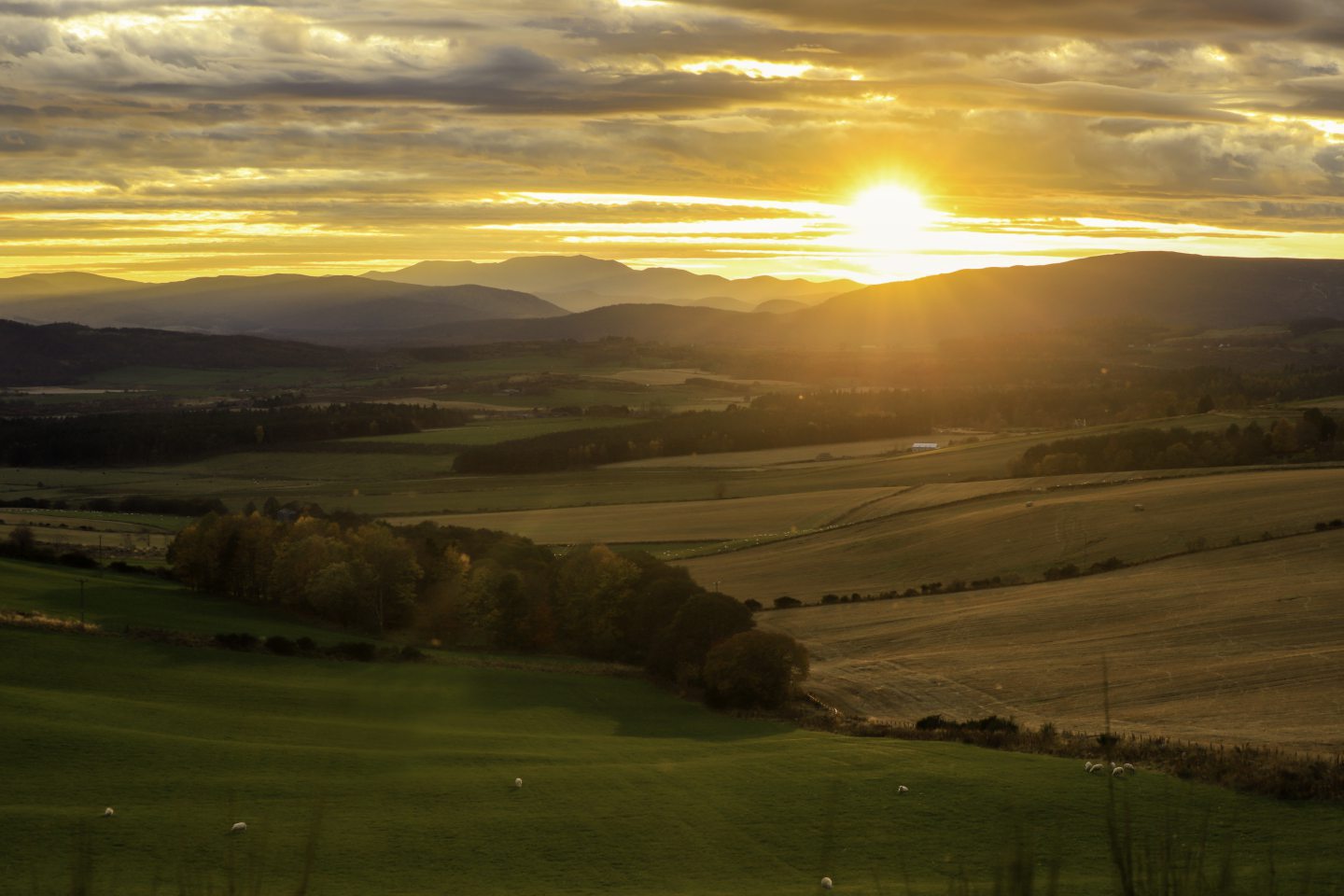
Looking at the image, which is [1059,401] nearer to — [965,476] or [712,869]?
[965,476]

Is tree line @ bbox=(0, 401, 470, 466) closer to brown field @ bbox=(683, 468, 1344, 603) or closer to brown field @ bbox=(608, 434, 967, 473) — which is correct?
brown field @ bbox=(608, 434, 967, 473)

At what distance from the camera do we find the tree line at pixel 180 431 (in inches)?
4454

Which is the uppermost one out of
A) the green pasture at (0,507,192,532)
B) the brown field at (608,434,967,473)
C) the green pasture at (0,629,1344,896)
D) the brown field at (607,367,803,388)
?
the brown field at (607,367,803,388)

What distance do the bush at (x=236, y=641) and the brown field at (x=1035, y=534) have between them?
23.3 meters

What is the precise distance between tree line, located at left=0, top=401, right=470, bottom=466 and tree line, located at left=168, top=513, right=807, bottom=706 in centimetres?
6164

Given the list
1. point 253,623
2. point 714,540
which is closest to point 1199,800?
point 253,623

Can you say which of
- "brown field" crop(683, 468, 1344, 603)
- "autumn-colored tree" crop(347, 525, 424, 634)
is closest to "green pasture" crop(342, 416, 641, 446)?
"brown field" crop(683, 468, 1344, 603)

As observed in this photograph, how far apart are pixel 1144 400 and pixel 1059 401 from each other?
35.7 ft

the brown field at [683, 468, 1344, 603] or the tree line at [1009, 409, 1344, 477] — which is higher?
the tree line at [1009, 409, 1344, 477]

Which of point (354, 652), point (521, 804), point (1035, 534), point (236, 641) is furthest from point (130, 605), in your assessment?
point (1035, 534)

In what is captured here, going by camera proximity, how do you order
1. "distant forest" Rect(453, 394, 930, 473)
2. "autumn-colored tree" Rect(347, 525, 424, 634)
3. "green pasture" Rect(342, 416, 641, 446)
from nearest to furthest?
"autumn-colored tree" Rect(347, 525, 424, 634), "distant forest" Rect(453, 394, 930, 473), "green pasture" Rect(342, 416, 641, 446)

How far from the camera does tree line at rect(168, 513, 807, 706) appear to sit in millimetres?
46656

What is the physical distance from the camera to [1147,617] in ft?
148

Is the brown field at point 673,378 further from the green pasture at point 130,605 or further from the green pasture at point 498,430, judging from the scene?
the green pasture at point 130,605
